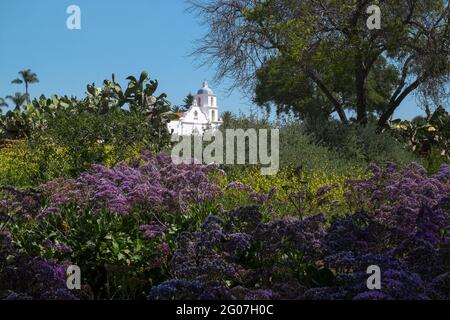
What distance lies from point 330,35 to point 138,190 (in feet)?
48.5

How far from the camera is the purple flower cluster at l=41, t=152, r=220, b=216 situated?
242 inches

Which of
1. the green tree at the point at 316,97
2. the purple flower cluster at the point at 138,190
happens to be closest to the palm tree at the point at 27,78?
the green tree at the point at 316,97

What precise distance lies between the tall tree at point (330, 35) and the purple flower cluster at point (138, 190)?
11.5 meters

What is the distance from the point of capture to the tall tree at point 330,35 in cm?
1888

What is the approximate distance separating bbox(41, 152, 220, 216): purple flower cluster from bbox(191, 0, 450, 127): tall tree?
11491 millimetres

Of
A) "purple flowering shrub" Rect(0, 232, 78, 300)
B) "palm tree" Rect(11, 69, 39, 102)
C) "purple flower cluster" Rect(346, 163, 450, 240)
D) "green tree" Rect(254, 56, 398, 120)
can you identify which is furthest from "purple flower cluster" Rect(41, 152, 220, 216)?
"palm tree" Rect(11, 69, 39, 102)

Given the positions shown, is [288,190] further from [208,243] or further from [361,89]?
[361,89]

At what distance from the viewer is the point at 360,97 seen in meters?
22.1

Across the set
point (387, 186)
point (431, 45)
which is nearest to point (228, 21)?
point (431, 45)

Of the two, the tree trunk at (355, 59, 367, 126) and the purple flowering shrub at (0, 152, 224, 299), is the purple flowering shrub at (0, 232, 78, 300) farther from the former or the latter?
the tree trunk at (355, 59, 367, 126)

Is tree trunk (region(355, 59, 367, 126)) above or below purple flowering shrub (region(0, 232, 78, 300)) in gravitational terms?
above

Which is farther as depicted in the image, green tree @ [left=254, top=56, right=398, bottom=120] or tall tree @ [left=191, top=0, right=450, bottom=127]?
green tree @ [left=254, top=56, right=398, bottom=120]

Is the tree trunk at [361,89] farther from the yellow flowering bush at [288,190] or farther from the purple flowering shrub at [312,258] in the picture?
the purple flowering shrub at [312,258]

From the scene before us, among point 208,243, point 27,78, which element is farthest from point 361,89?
point 27,78
